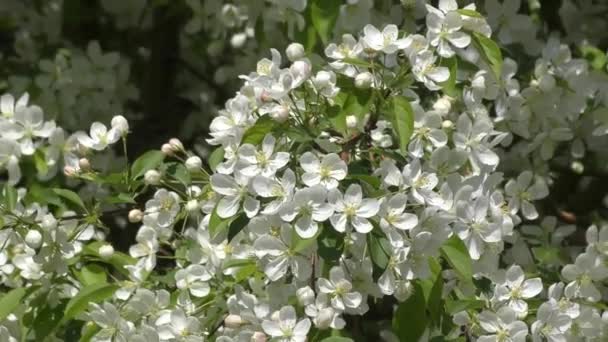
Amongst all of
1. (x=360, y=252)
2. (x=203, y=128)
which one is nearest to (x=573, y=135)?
(x=360, y=252)

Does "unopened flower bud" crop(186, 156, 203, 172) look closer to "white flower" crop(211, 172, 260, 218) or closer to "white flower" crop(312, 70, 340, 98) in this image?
"white flower" crop(211, 172, 260, 218)

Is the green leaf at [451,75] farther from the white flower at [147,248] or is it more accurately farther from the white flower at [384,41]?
the white flower at [147,248]

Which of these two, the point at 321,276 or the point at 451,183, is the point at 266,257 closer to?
the point at 321,276

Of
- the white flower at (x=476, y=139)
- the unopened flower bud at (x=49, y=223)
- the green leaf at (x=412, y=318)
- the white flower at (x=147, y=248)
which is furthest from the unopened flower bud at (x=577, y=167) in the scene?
the unopened flower bud at (x=49, y=223)

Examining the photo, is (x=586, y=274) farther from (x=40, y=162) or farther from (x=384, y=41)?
(x=40, y=162)

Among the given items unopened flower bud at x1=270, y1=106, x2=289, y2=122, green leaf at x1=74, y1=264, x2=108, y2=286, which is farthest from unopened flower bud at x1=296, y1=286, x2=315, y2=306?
green leaf at x1=74, y1=264, x2=108, y2=286

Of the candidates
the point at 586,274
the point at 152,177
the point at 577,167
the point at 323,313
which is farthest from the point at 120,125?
the point at 577,167

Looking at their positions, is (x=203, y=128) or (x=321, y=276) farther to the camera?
(x=203, y=128)
